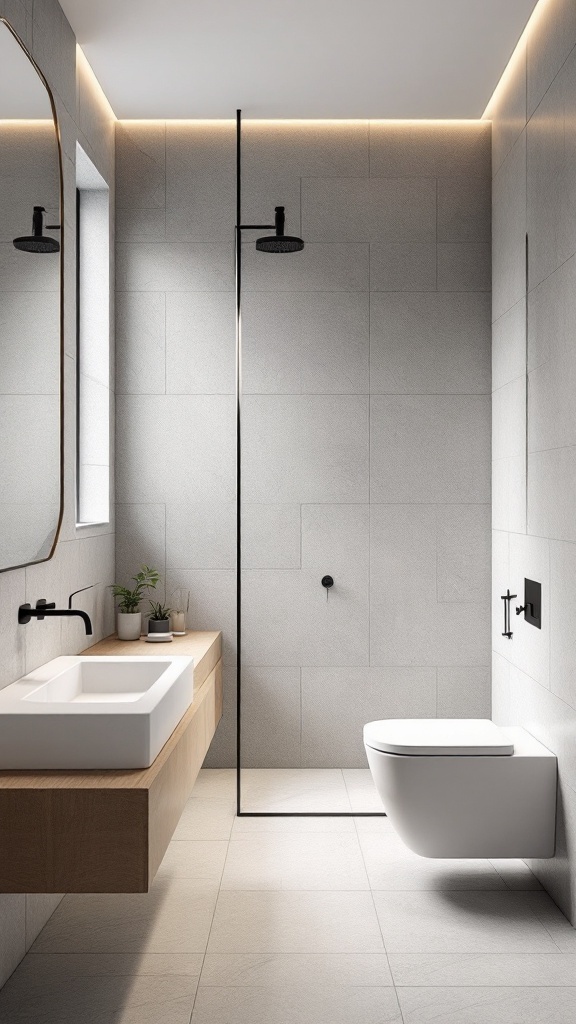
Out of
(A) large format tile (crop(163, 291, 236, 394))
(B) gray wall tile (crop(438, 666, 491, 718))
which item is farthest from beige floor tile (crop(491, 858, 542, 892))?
(A) large format tile (crop(163, 291, 236, 394))

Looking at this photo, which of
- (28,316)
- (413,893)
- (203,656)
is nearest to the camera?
(28,316)

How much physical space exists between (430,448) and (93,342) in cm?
148

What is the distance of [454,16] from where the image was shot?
123 inches

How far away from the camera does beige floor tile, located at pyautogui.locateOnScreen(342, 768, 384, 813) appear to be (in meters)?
3.62

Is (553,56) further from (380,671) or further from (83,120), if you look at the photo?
(380,671)

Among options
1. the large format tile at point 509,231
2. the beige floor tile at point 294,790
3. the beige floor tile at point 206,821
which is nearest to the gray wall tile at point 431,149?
the large format tile at point 509,231

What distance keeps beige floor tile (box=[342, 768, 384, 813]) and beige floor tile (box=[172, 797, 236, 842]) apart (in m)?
0.48

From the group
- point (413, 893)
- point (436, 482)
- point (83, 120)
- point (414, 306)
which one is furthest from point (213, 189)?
point (413, 893)

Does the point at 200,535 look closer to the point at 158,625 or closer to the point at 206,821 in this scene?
the point at 158,625

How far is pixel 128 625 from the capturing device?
3.69 meters

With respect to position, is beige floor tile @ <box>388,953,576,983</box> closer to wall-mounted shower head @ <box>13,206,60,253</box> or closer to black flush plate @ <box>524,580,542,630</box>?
black flush plate @ <box>524,580,542,630</box>

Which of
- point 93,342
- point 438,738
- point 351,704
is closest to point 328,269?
point 93,342

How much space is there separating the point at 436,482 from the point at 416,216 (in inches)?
44.8

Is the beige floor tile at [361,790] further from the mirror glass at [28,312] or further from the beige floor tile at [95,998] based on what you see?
the mirror glass at [28,312]
